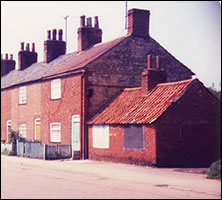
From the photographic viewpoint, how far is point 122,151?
65.9 ft

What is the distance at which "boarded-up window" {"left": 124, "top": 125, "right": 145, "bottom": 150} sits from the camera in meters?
18.9

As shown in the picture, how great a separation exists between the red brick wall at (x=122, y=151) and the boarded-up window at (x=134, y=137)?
0.85 feet

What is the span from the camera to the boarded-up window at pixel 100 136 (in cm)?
1980

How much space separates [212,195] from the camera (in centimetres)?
1008

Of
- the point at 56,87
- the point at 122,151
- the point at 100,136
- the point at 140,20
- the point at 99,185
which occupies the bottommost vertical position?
the point at 99,185

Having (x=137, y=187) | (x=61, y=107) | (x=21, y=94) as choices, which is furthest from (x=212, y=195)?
(x=21, y=94)

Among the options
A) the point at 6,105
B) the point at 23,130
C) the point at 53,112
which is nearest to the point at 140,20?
the point at 53,112

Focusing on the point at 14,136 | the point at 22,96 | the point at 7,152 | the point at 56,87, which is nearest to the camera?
the point at 14,136

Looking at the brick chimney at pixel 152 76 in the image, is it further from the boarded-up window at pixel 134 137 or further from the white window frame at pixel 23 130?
the white window frame at pixel 23 130

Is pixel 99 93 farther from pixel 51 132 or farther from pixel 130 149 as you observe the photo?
pixel 51 132

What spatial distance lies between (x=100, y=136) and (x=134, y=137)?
2369 mm

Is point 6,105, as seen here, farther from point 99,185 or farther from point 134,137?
point 134,137

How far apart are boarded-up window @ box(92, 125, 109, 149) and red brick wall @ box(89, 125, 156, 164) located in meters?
0.22

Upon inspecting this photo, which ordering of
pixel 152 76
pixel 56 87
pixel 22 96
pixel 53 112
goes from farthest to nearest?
pixel 152 76
pixel 53 112
pixel 56 87
pixel 22 96
